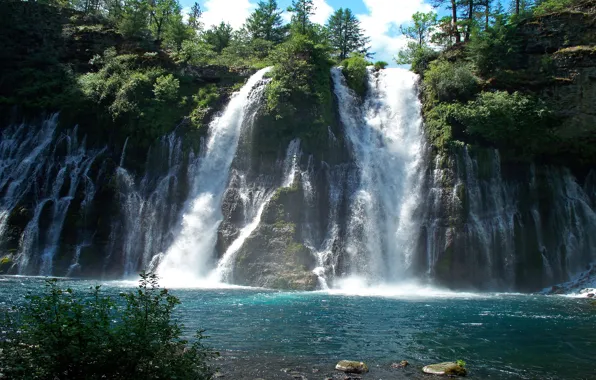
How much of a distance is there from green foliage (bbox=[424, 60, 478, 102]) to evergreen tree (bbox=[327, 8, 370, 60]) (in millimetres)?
26949

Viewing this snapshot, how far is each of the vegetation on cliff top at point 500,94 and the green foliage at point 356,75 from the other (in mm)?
4438

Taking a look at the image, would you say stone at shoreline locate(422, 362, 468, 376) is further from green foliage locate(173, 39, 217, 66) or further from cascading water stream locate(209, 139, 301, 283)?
green foliage locate(173, 39, 217, 66)

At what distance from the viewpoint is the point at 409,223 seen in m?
28.2

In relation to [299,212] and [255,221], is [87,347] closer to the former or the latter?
[299,212]

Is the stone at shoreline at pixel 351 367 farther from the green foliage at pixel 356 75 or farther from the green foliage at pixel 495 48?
the green foliage at pixel 495 48

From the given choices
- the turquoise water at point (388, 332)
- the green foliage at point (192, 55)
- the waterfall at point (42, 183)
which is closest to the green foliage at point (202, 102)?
the green foliage at point (192, 55)

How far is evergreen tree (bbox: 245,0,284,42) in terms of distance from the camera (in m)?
57.4

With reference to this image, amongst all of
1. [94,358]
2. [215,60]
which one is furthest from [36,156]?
[94,358]

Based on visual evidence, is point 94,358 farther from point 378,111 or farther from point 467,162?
point 378,111

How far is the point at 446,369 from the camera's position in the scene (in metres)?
10.3

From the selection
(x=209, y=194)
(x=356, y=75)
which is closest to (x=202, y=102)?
(x=209, y=194)

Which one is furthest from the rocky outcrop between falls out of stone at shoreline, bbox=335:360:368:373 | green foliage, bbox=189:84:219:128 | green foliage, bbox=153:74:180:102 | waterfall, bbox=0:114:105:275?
stone at shoreline, bbox=335:360:368:373

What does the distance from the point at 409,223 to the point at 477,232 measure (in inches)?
152

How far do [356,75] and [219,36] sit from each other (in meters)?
25.2
